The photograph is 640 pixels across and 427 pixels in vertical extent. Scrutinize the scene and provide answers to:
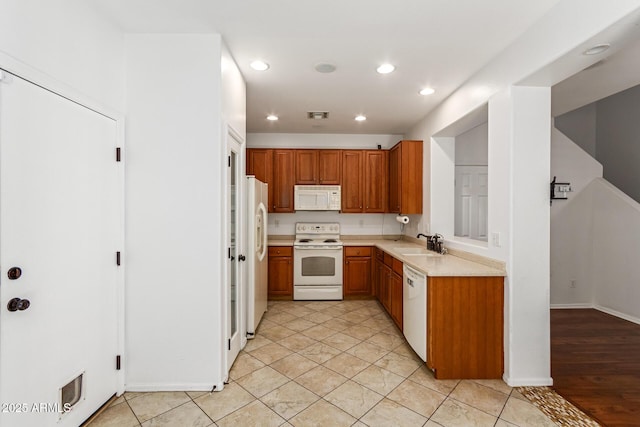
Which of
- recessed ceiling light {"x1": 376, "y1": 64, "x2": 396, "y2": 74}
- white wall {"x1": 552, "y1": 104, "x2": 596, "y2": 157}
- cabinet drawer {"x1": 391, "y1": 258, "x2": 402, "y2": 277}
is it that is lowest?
cabinet drawer {"x1": 391, "y1": 258, "x2": 402, "y2": 277}

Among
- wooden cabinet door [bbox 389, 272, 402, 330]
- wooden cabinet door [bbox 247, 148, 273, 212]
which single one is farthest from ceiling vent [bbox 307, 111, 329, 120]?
wooden cabinet door [bbox 389, 272, 402, 330]

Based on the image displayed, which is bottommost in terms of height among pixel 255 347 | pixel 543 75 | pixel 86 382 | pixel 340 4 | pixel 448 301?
pixel 255 347

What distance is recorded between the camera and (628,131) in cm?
519

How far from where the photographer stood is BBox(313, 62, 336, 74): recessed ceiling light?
9.16ft

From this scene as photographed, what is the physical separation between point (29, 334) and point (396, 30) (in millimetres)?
2996

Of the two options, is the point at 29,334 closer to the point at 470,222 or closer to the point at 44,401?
the point at 44,401

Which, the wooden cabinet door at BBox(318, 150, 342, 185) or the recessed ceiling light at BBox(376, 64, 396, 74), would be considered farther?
the wooden cabinet door at BBox(318, 150, 342, 185)

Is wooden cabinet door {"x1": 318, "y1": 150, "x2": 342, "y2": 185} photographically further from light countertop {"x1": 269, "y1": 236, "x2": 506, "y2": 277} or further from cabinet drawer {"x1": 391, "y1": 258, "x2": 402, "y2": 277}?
cabinet drawer {"x1": 391, "y1": 258, "x2": 402, "y2": 277}

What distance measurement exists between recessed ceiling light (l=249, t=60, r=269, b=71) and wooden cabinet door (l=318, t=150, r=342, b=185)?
2.26 meters

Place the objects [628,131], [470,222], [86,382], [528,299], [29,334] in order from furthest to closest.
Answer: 1. [628,131]
2. [470,222]
3. [528,299]
4. [86,382]
5. [29,334]

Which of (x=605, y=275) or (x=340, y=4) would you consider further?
(x=605, y=275)

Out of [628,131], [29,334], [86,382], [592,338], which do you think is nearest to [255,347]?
[86,382]

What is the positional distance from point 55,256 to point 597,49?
11.4ft

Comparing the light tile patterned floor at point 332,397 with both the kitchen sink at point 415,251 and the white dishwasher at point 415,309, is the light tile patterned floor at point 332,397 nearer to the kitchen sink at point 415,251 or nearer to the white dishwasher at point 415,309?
the white dishwasher at point 415,309
